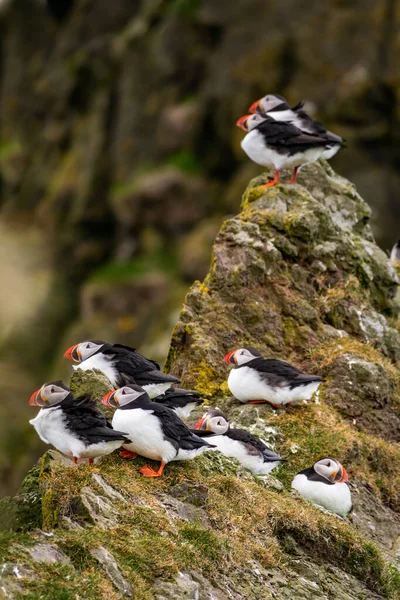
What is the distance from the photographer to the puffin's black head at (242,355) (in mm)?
11773

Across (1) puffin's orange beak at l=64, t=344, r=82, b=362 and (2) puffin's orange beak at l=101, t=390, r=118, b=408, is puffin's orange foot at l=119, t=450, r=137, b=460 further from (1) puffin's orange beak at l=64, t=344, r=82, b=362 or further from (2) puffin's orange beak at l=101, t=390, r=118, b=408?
(1) puffin's orange beak at l=64, t=344, r=82, b=362

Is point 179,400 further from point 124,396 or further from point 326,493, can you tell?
point 326,493

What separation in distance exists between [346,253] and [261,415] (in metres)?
3.66

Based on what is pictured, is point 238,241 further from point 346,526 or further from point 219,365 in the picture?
point 346,526

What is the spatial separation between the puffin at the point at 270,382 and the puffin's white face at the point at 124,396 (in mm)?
2259

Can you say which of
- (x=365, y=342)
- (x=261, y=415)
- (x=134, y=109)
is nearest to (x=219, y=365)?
(x=261, y=415)

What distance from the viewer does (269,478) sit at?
1050cm

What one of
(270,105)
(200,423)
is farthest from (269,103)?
(200,423)

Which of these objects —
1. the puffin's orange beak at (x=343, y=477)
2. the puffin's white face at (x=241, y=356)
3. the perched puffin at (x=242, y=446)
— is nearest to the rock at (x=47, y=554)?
the perched puffin at (x=242, y=446)

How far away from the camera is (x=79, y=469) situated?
829 centimetres

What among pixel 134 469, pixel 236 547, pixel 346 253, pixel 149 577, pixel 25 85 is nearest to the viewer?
pixel 149 577

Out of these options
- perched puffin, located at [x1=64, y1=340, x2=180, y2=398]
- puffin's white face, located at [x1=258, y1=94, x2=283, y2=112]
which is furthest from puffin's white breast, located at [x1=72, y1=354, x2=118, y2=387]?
puffin's white face, located at [x1=258, y1=94, x2=283, y2=112]

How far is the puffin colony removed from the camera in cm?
889

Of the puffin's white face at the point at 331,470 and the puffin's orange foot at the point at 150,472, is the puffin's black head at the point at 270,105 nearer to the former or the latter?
the puffin's white face at the point at 331,470
